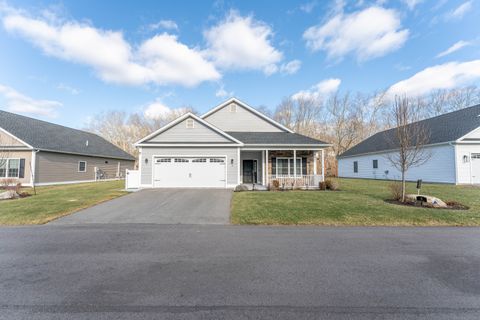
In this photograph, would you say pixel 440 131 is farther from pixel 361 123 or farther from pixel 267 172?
pixel 361 123

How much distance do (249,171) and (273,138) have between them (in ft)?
10.8

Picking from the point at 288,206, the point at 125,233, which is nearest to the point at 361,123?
the point at 288,206

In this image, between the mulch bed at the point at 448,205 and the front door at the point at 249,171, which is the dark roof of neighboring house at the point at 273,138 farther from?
the mulch bed at the point at 448,205

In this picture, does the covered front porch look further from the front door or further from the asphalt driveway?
the asphalt driveway

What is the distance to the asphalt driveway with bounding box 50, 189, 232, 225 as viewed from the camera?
708 cm

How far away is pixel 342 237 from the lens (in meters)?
5.38

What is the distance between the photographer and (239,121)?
19.1 metres

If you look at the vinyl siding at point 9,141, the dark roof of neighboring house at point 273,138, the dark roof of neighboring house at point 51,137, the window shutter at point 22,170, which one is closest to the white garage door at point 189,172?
the dark roof of neighboring house at point 273,138

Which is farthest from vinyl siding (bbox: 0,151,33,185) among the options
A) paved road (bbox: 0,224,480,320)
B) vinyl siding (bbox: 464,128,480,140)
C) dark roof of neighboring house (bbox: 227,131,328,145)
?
vinyl siding (bbox: 464,128,480,140)

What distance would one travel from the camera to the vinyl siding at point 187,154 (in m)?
14.8

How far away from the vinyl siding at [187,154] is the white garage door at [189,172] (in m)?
0.32

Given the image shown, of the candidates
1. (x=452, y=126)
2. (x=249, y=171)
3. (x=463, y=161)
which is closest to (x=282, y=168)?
(x=249, y=171)

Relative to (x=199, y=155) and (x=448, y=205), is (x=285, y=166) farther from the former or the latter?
(x=448, y=205)

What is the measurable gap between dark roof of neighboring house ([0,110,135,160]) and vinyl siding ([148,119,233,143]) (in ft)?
36.2
